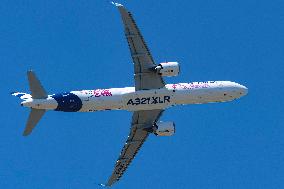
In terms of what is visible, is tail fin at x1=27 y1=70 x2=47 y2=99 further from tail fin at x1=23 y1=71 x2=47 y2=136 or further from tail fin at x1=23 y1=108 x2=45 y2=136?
tail fin at x1=23 y1=108 x2=45 y2=136

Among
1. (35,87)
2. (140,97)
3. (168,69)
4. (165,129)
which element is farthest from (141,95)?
(35,87)

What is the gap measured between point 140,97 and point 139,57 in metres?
5.71

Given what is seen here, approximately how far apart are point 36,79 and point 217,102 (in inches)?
1029

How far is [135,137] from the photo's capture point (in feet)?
472

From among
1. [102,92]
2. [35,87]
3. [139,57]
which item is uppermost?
[139,57]

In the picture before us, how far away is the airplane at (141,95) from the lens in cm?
13025

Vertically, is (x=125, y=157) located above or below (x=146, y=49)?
below

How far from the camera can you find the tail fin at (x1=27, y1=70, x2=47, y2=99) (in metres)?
129

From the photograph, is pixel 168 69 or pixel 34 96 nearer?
pixel 34 96

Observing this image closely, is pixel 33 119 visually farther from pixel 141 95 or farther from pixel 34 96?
pixel 141 95

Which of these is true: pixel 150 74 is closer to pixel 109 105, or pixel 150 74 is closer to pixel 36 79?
pixel 109 105

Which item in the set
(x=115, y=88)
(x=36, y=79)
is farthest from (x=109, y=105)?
(x=36, y=79)

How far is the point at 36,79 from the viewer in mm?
129250

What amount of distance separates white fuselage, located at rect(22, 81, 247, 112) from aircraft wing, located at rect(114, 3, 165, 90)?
1051mm
